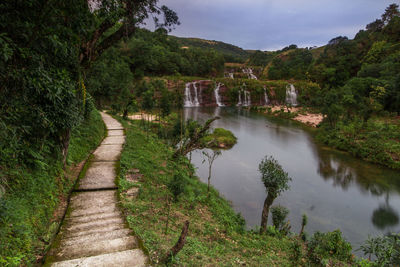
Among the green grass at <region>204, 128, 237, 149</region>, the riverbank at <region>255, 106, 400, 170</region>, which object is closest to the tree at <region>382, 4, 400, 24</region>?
the riverbank at <region>255, 106, 400, 170</region>

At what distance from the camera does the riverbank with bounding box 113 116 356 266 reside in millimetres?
4703

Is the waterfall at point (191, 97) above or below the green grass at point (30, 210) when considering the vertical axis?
above

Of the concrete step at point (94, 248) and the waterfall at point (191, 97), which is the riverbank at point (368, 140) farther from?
the waterfall at point (191, 97)

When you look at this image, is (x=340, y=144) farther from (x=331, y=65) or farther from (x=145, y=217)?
(x=331, y=65)

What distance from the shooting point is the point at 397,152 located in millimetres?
17641

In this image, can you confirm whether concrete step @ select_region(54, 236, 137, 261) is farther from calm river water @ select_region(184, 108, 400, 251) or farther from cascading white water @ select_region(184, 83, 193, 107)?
cascading white water @ select_region(184, 83, 193, 107)

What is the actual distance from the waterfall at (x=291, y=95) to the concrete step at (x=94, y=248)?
169ft

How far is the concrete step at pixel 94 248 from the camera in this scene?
3750 mm

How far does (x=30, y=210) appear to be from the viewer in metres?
4.32

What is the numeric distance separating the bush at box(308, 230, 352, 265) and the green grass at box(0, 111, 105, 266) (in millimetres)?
7227

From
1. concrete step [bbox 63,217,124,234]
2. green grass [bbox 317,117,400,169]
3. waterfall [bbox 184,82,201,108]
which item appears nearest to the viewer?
concrete step [bbox 63,217,124,234]

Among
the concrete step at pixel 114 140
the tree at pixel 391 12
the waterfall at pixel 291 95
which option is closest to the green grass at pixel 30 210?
the concrete step at pixel 114 140

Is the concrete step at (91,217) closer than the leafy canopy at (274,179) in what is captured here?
Yes

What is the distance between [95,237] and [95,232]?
0.66 ft
